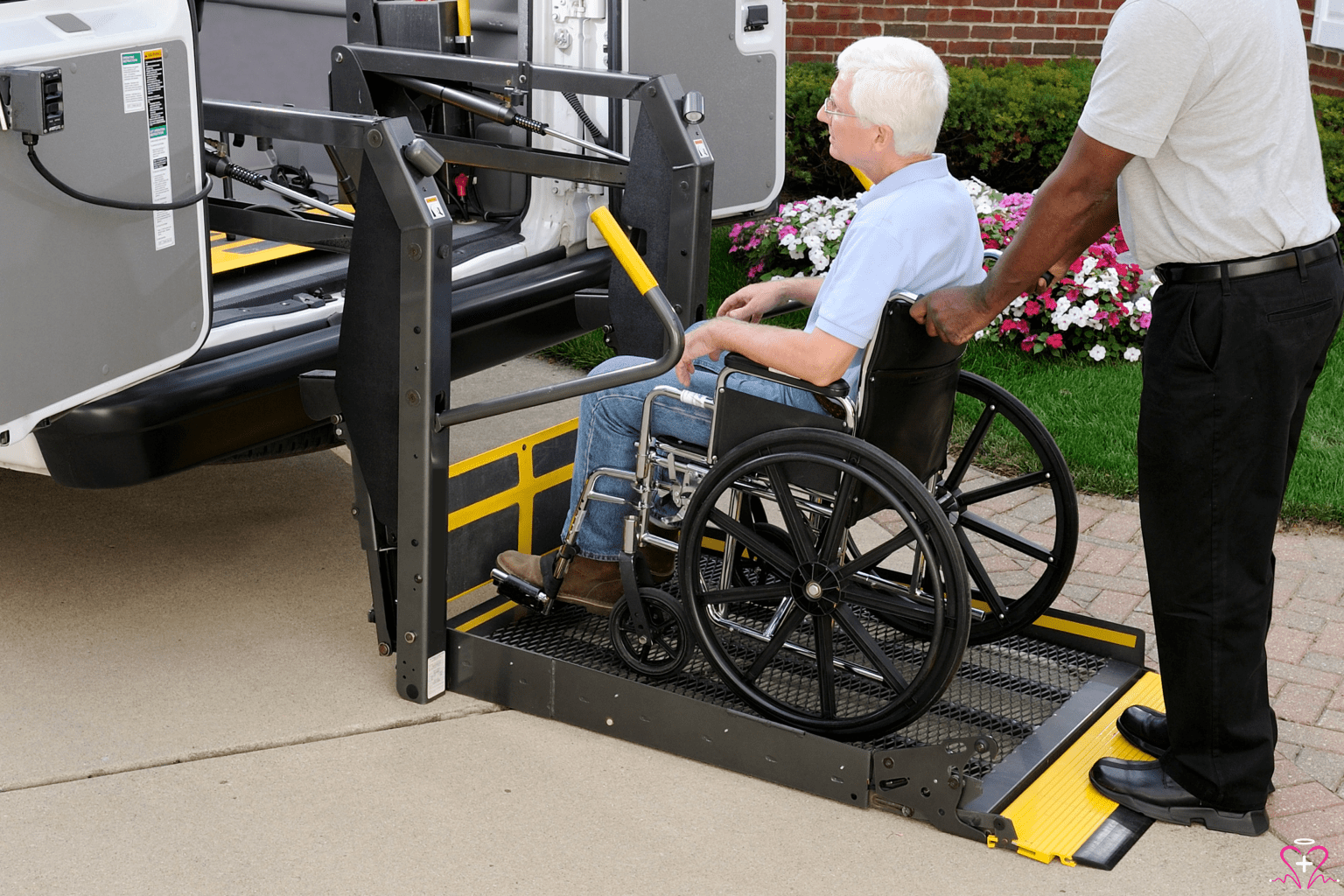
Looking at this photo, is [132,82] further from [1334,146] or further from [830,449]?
[1334,146]

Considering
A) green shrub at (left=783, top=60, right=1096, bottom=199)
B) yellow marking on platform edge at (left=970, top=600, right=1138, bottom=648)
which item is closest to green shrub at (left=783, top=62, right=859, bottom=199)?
green shrub at (left=783, top=60, right=1096, bottom=199)

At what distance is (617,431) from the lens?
3.26m

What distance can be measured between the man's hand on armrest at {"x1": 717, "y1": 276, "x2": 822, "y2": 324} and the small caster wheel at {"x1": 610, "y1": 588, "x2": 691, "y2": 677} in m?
0.68

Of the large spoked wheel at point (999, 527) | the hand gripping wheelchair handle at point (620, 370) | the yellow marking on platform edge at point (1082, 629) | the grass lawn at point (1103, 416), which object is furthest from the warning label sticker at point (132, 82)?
the grass lawn at point (1103, 416)

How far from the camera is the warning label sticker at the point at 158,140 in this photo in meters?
2.86

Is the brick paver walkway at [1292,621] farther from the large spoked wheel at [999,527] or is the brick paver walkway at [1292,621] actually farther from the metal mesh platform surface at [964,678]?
the large spoked wheel at [999,527]

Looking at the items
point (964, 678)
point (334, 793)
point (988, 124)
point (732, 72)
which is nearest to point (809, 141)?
point (988, 124)

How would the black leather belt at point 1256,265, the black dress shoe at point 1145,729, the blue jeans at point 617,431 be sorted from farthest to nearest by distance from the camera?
the blue jeans at point 617,431 < the black dress shoe at point 1145,729 < the black leather belt at point 1256,265

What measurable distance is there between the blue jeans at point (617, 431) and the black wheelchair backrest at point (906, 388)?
1.31 feet

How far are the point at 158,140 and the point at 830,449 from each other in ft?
4.80

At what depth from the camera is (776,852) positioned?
9.07ft

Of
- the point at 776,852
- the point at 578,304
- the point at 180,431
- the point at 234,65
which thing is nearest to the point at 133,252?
the point at 180,431

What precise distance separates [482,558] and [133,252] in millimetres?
1080

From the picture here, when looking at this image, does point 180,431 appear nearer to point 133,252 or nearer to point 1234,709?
point 133,252
